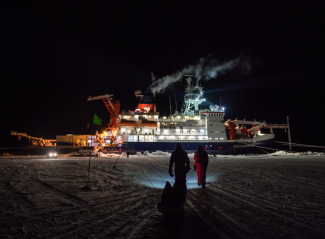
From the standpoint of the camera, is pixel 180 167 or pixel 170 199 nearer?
pixel 170 199

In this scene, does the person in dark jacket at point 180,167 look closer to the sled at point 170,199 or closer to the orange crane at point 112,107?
Answer: the sled at point 170,199

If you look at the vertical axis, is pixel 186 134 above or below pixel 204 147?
above

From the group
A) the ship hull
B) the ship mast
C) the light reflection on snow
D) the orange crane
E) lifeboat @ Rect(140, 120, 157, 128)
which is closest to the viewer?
the light reflection on snow

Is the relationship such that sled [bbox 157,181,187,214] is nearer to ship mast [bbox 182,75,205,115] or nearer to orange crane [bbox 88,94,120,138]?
ship mast [bbox 182,75,205,115]

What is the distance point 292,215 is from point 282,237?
1288 millimetres

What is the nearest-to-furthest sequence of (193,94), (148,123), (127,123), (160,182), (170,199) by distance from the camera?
(170,199), (160,182), (127,123), (148,123), (193,94)

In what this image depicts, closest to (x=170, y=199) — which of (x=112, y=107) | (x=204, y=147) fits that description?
(x=204, y=147)

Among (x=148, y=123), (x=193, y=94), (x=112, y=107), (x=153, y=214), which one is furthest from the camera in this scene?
(x=112, y=107)

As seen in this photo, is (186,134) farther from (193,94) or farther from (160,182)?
(160,182)

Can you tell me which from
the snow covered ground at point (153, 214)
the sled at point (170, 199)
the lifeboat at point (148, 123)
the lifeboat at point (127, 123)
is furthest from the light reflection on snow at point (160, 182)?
the lifeboat at point (127, 123)

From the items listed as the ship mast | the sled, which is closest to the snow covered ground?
the sled

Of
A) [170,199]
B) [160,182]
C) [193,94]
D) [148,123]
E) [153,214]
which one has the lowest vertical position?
[160,182]

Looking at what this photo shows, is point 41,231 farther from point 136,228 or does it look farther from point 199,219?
point 199,219

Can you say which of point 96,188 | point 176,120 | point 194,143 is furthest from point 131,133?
point 96,188
